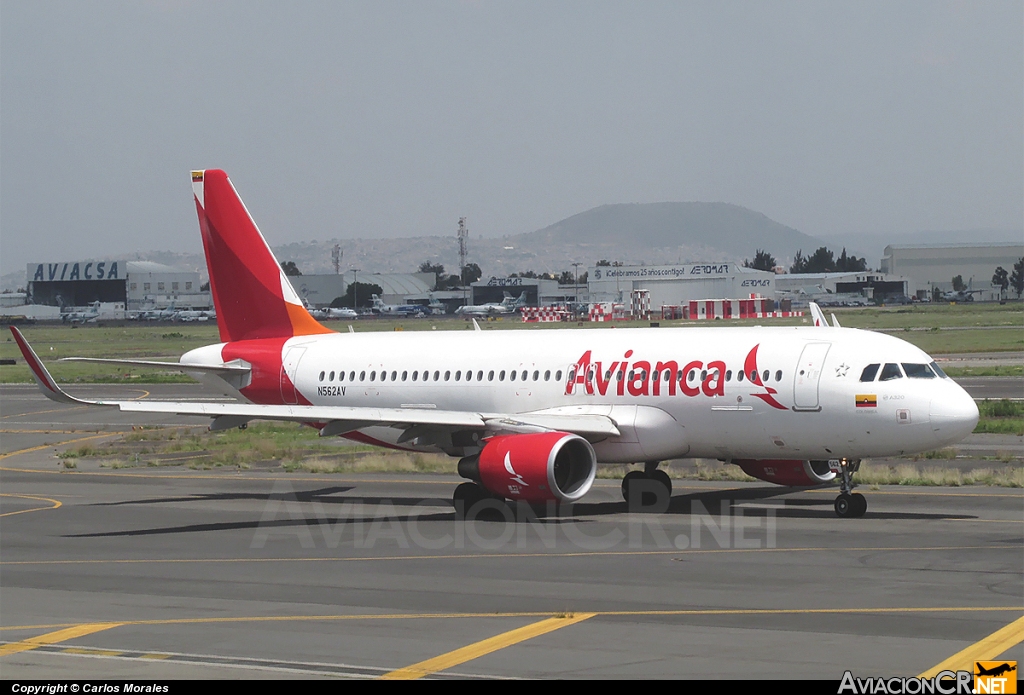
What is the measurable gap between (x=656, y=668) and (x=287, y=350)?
81.6 feet

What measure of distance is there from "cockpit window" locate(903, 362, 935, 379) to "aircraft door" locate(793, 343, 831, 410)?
5.75ft

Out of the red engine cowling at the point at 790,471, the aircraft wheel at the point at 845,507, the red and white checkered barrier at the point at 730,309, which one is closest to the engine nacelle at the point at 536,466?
the red engine cowling at the point at 790,471

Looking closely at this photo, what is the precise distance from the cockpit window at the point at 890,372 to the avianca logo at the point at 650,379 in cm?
222

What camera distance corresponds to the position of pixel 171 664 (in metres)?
15.6

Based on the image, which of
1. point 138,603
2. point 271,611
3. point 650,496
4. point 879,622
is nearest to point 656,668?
point 879,622

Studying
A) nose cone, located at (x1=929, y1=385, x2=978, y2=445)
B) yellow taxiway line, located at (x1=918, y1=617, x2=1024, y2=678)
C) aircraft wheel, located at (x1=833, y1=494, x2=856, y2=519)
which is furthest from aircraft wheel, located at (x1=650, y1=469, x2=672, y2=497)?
yellow taxiway line, located at (x1=918, y1=617, x2=1024, y2=678)

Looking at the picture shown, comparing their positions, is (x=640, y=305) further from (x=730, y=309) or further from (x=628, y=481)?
(x=628, y=481)

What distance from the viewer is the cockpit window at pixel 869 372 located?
28531mm

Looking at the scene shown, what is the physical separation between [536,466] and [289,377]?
466 inches

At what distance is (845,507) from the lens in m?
29.1

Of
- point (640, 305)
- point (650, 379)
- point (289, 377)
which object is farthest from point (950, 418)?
point (640, 305)

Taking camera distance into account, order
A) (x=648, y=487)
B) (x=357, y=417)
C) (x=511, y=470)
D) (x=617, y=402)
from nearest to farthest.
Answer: (x=511, y=470)
(x=357, y=417)
(x=617, y=402)
(x=648, y=487)

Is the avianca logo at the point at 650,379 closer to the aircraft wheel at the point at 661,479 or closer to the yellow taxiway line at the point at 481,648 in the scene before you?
the aircraft wheel at the point at 661,479

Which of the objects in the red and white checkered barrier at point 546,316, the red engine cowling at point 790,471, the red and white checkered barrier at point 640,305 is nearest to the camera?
the red engine cowling at point 790,471
